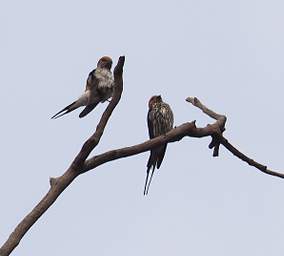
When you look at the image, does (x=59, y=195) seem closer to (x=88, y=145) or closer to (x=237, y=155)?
(x=88, y=145)

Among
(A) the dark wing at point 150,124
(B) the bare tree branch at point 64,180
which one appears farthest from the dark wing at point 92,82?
(B) the bare tree branch at point 64,180

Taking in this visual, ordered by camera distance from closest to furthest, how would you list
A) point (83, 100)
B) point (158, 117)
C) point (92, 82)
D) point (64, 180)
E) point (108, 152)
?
point (64, 180) < point (108, 152) < point (83, 100) < point (92, 82) < point (158, 117)

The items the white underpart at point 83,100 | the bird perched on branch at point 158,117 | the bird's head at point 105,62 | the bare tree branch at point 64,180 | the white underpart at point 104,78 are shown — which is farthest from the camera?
the bird perched on branch at point 158,117

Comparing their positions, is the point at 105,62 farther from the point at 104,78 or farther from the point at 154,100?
the point at 154,100

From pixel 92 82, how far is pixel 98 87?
120 millimetres

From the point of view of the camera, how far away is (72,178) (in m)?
4.88

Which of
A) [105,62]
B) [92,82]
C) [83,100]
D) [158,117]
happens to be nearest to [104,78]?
[92,82]

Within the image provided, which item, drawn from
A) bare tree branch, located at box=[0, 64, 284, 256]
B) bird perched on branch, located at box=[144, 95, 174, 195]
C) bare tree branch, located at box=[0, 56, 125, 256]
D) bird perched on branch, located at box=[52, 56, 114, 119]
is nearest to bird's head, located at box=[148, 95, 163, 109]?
bird perched on branch, located at box=[144, 95, 174, 195]

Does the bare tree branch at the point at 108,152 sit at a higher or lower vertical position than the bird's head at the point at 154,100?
lower

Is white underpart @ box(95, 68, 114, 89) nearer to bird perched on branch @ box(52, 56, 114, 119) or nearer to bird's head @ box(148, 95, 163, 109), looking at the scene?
bird perched on branch @ box(52, 56, 114, 119)

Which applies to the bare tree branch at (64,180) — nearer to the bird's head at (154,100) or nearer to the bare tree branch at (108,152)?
the bare tree branch at (108,152)

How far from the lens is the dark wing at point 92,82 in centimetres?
832

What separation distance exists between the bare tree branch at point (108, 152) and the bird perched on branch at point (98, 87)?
1873 mm

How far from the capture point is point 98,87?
27.2ft
